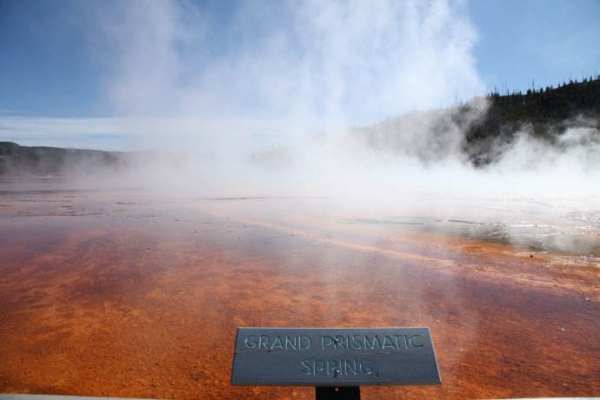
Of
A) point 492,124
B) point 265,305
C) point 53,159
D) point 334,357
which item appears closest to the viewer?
point 334,357

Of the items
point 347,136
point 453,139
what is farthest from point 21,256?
point 347,136

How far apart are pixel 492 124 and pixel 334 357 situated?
3431cm

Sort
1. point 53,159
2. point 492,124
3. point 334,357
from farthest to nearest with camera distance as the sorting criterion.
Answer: point 53,159 → point 492,124 → point 334,357

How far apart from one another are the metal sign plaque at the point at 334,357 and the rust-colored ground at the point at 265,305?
851 mm

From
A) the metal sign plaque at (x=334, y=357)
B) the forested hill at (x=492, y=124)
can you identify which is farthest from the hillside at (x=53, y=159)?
the metal sign plaque at (x=334, y=357)

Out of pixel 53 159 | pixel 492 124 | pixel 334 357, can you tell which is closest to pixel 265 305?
Result: pixel 334 357

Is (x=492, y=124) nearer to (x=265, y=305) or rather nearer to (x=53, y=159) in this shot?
(x=265, y=305)

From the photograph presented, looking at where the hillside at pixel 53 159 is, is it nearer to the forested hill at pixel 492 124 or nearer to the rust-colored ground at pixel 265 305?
the forested hill at pixel 492 124

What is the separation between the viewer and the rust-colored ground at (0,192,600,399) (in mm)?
2592

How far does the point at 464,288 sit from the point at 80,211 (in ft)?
33.9

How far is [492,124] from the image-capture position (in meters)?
31.7

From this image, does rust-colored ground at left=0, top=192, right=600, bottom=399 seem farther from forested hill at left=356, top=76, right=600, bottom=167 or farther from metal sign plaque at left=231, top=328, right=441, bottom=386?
forested hill at left=356, top=76, right=600, bottom=167

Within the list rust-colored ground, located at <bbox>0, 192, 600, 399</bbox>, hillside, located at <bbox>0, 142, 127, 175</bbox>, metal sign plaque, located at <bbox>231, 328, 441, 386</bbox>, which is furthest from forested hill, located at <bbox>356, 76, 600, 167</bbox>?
hillside, located at <bbox>0, 142, 127, 175</bbox>

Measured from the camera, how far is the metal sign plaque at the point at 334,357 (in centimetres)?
167
